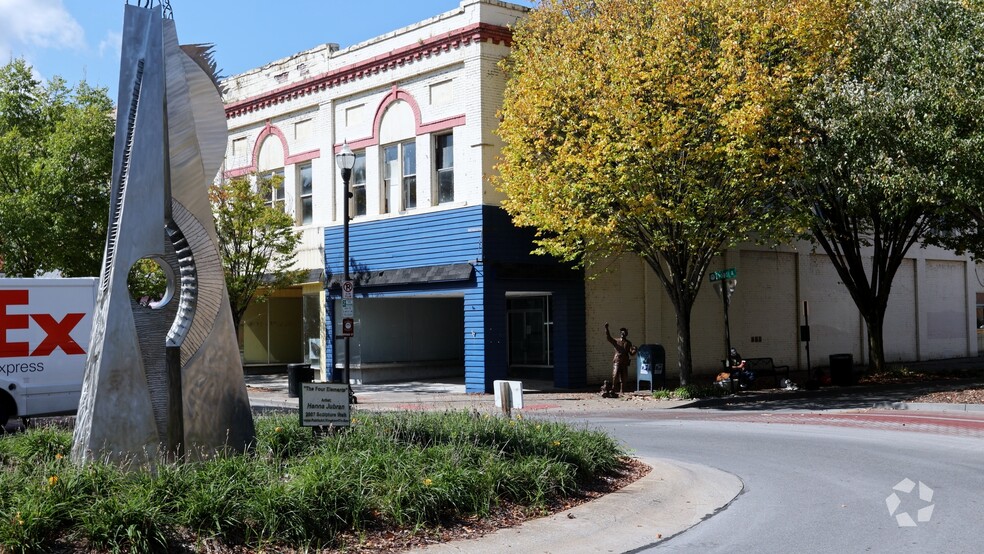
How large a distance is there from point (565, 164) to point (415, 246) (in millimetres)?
7539

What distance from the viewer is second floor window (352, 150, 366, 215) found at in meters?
30.7

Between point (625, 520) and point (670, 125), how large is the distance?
13.5 metres

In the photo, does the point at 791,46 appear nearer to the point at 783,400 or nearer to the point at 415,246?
the point at 783,400

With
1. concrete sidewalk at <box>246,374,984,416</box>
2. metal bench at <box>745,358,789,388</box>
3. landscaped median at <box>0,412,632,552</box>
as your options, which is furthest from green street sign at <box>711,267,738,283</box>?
landscaped median at <box>0,412,632,552</box>

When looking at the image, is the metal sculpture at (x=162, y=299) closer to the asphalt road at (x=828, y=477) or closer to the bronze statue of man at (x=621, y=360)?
the asphalt road at (x=828, y=477)

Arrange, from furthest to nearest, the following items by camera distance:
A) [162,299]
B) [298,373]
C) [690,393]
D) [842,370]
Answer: [842,370] → [298,373] → [690,393] → [162,299]

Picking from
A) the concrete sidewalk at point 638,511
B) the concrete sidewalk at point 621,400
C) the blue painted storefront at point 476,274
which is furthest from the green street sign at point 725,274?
the blue painted storefront at point 476,274

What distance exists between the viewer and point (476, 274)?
87.5 ft

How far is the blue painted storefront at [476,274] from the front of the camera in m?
26.6

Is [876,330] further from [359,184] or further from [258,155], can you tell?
[258,155]

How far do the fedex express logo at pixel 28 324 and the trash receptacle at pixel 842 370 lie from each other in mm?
20106

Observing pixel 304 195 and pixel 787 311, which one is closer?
pixel 304 195

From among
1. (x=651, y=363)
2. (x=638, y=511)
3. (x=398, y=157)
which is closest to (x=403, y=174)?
(x=398, y=157)

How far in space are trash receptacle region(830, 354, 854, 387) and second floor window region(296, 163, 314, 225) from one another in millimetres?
17196
